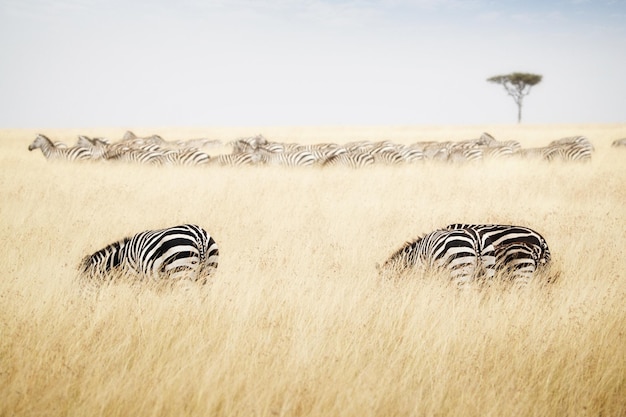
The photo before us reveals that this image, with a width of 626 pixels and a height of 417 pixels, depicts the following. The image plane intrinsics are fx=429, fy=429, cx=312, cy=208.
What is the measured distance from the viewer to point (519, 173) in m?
14.0

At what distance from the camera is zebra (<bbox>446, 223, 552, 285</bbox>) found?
462cm

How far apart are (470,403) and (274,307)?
2.04m

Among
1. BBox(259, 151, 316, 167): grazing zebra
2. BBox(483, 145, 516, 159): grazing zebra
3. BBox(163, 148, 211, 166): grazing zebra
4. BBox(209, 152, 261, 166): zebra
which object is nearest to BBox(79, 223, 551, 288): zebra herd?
BBox(209, 152, 261, 166): zebra

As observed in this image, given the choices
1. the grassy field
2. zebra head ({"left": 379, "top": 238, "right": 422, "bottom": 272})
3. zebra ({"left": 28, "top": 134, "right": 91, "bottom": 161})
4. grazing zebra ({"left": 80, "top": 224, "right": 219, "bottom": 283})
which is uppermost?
zebra ({"left": 28, "top": 134, "right": 91, "bottom": 161})

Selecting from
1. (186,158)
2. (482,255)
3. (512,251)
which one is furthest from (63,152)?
→ (512,251)

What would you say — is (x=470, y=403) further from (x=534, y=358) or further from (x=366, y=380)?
(x=534, y=358)

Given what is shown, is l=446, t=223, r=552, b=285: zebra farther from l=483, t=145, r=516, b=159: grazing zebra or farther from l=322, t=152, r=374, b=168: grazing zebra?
l=483, t=145, r=516, b=159: grazing zebra

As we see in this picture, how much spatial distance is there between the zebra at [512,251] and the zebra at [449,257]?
0.46 feet

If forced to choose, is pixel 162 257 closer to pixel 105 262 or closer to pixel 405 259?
pixel 105 262

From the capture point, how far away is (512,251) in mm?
4695

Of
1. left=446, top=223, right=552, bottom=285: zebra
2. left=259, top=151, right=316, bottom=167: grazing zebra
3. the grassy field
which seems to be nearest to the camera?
the grassy field

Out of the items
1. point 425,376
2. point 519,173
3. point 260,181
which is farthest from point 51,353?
point 519,173

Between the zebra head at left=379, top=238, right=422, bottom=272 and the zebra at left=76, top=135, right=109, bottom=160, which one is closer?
the zebra head at left=379, top=238, right=422, bottom=272

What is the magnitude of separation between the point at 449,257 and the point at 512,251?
0.74 meters
